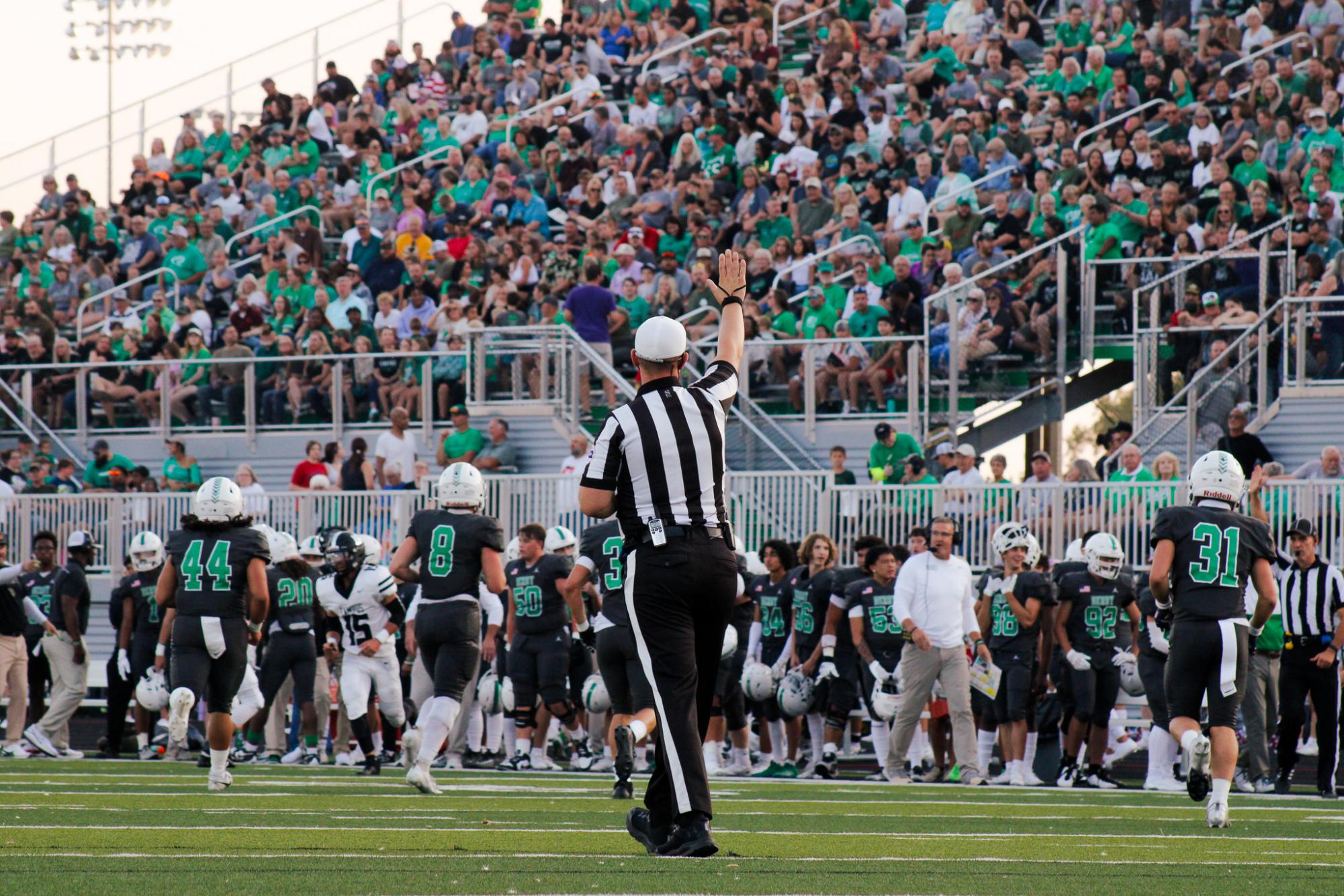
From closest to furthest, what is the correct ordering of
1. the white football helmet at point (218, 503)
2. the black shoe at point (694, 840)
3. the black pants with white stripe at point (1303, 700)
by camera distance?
the black shoe at point (694, 840) → the white football helmet at point (218, 503) → the black pants with white stripe at point (1303, 700)

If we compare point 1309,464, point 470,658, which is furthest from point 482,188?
point 470,658

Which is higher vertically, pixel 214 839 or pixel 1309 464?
pixel 1309 464

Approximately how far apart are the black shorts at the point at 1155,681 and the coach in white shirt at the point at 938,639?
118cm

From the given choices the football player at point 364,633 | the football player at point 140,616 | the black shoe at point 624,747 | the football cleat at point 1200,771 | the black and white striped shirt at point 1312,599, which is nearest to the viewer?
the black shoe at point 624,747

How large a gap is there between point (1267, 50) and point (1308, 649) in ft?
33.0

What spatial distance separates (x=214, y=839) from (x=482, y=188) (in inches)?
694

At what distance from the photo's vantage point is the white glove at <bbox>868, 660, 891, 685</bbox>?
48.5 feet

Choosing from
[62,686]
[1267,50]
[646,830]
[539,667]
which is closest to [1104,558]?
[539,667]

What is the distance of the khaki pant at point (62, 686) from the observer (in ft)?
54.3

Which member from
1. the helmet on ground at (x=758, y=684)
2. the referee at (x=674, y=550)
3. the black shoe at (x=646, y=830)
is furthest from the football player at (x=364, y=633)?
the referee at (x=674, y=550)

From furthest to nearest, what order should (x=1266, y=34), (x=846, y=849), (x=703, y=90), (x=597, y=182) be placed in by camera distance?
(x=703, y=90) → (x=597, y=182) → (x=1266, y=34) → (x=846, y=849)

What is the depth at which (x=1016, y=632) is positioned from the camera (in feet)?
48.3

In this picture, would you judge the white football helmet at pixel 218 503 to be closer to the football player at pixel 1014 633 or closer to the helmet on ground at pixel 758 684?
the helmet on ground at pixel 758 684

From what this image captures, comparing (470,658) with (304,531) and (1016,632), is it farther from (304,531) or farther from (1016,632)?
(304,531)
